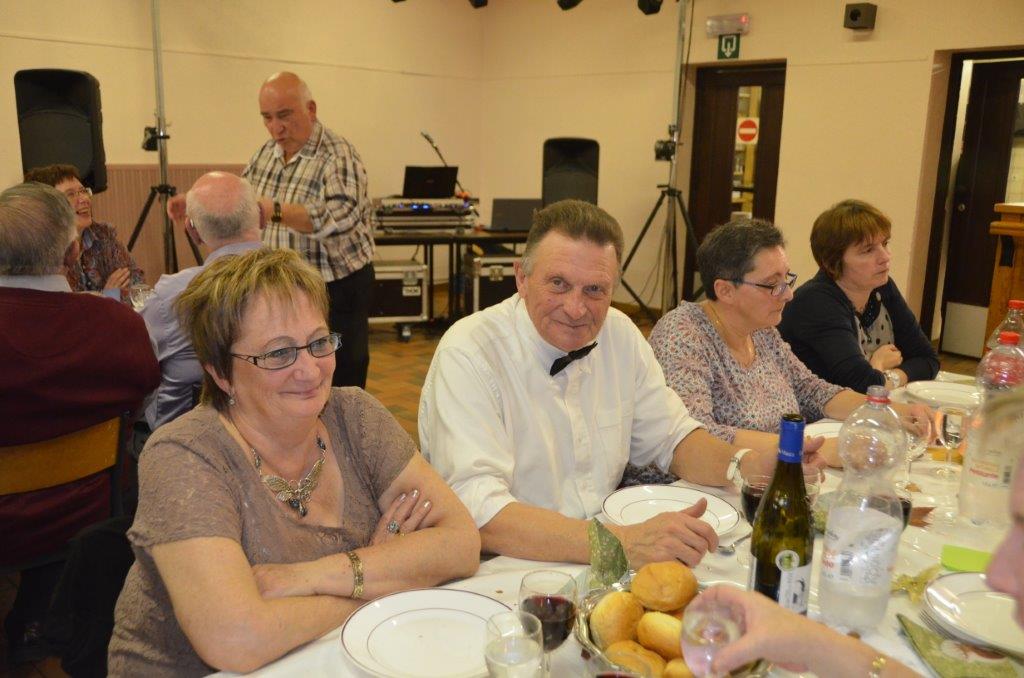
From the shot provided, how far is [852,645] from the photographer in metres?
1.12

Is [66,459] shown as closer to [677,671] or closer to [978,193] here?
[677,671]

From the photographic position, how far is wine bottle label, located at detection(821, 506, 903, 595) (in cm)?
128

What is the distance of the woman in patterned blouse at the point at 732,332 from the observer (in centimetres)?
241

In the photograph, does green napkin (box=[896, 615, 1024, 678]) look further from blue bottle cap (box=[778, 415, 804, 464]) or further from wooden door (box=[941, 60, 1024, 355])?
wooden door (box=[941, 60, 1024, 355])

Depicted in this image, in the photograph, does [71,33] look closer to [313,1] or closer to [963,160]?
[313,1]

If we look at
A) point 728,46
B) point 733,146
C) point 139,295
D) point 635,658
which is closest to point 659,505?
point 635,658

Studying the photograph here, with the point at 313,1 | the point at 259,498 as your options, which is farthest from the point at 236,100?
the point at 259,498

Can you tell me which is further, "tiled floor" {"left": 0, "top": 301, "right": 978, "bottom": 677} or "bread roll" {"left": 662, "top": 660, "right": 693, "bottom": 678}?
"tiled floor" {"left": 0, "top": 301, "right": 978, "bottom": 677}

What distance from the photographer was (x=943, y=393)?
109 inches

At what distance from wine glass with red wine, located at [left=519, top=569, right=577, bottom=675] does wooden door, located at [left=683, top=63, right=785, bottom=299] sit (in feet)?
21.5

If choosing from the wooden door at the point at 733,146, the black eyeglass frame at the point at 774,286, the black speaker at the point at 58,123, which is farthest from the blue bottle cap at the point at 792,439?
the wooden door at the point at 733,146

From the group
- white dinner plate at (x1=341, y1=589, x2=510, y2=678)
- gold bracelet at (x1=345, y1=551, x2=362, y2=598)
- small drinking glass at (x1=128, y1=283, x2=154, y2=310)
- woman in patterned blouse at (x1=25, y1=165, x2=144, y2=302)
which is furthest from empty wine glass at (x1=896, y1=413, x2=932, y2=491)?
woman in patterned blouse at (x1=25, y1=165, x2=144, y2=302)

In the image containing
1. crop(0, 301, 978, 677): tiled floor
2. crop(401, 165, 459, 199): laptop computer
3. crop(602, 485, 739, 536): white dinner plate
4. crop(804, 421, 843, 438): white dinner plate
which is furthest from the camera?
crop(401, 165, 459, 199): laptop computer

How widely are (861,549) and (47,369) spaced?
2.00m
